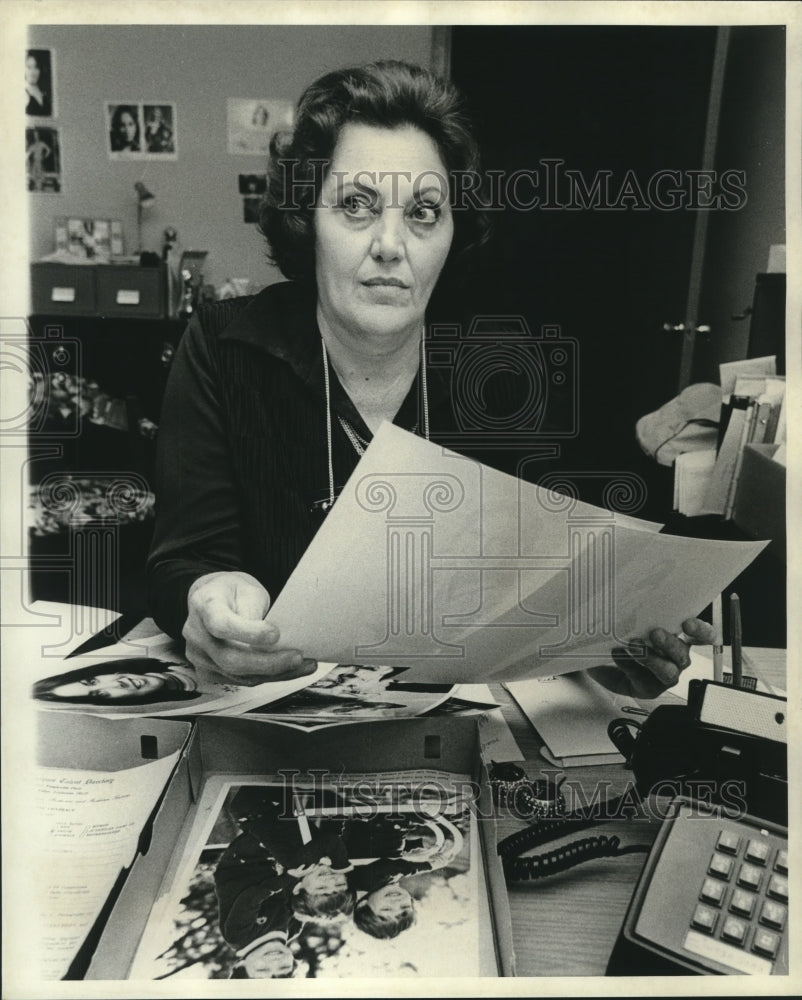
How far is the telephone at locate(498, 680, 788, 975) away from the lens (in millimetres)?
535

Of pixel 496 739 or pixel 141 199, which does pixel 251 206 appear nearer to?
pixel 141 199

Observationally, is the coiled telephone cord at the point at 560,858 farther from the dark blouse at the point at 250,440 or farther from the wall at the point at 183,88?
the wall at the point at 183,88

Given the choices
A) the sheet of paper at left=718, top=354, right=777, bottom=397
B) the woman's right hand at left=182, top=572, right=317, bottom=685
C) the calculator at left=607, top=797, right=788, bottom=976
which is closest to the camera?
the calculator at left=607, top=797, right=788, bottom=976

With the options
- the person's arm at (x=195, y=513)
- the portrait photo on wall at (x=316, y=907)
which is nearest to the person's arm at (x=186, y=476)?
the person's arm at (x=195, y=513)

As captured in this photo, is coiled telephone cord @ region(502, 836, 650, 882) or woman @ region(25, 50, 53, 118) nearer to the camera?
coiled telephone cord @ region(502, 836, 650, 882)

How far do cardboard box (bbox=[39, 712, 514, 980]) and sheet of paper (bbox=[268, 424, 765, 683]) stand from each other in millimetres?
68

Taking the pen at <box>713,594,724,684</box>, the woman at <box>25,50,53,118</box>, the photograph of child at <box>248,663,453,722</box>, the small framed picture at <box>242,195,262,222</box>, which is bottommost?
the photograph of child at <box>248,663,453,722</box>

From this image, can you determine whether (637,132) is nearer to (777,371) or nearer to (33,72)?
(777,371)

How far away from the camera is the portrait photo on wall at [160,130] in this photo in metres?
0.70

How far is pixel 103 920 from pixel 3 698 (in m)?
0.25

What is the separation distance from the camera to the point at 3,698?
71 centimetres

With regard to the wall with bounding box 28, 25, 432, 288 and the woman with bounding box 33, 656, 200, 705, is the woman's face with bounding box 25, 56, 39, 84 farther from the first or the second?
the woman with bounding box 33, 656, 200, 705

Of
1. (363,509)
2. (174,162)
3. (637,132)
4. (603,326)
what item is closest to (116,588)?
(363,509)

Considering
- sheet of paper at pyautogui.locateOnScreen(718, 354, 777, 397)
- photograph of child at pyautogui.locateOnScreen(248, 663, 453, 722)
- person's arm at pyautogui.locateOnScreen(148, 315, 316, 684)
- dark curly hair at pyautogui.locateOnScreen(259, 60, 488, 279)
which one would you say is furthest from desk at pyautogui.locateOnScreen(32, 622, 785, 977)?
dark curly hair at pyautogui.locateOnScreen(259, 60, 488, 279)
